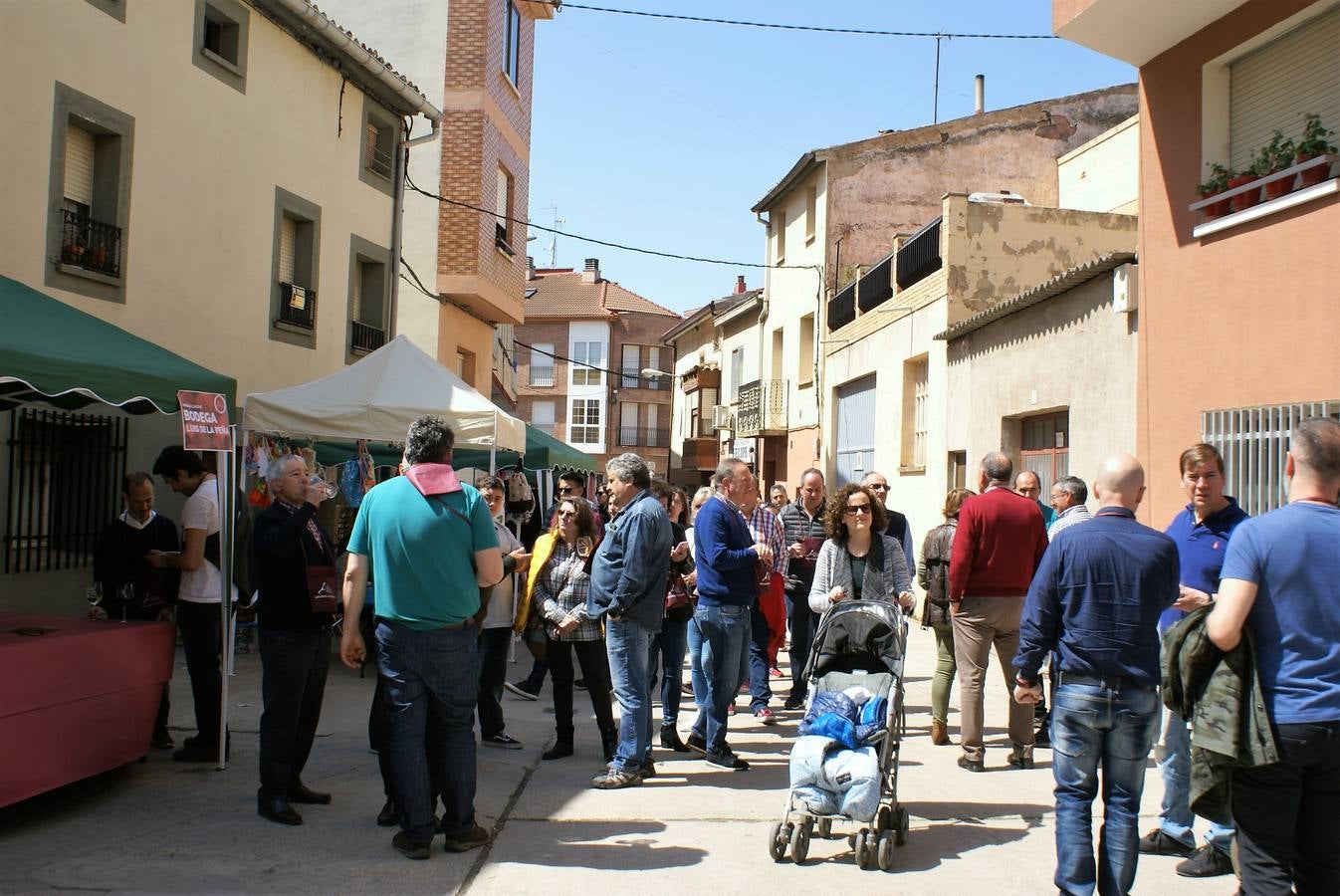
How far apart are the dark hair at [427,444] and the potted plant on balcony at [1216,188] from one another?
7475 millimetres

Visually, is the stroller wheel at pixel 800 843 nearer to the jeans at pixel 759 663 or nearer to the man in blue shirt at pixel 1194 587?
the man in blue shirt at pixel 1194 587

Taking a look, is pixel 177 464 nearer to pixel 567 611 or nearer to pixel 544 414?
pixel 567 611

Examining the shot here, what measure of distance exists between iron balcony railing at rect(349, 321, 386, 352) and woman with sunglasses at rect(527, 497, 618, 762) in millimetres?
10521

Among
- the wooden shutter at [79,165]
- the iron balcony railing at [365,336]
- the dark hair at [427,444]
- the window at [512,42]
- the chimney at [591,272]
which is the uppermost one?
the chimney at [591,272]

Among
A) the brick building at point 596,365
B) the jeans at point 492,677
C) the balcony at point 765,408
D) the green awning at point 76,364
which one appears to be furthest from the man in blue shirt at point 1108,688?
the brick building at point 596,365

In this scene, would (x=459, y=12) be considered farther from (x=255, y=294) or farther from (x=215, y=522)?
(x=215, y=522)

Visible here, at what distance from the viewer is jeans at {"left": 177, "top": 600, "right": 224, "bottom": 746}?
678 cm

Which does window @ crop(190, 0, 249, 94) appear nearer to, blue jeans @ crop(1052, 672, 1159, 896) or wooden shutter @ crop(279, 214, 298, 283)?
wooden shutter @ crop(279, 214, 298, 283)

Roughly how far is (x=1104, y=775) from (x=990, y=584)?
8.98ft

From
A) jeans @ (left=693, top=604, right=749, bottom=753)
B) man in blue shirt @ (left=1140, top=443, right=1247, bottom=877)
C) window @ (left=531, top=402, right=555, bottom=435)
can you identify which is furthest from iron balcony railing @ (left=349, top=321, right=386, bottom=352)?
window @ (left=531, top=402, right=555, bottom=435)

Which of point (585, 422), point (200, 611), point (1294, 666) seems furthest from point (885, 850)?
Answer: point (585, 422)

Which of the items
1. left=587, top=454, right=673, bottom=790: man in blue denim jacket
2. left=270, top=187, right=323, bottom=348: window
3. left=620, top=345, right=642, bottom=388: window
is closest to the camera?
left=587, top=454, right=673, bottom=790: man in blue denim jacket

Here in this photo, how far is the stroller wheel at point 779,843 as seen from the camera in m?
5.20

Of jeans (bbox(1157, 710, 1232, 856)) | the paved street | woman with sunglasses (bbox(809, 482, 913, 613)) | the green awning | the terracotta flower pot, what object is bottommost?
the paved street
